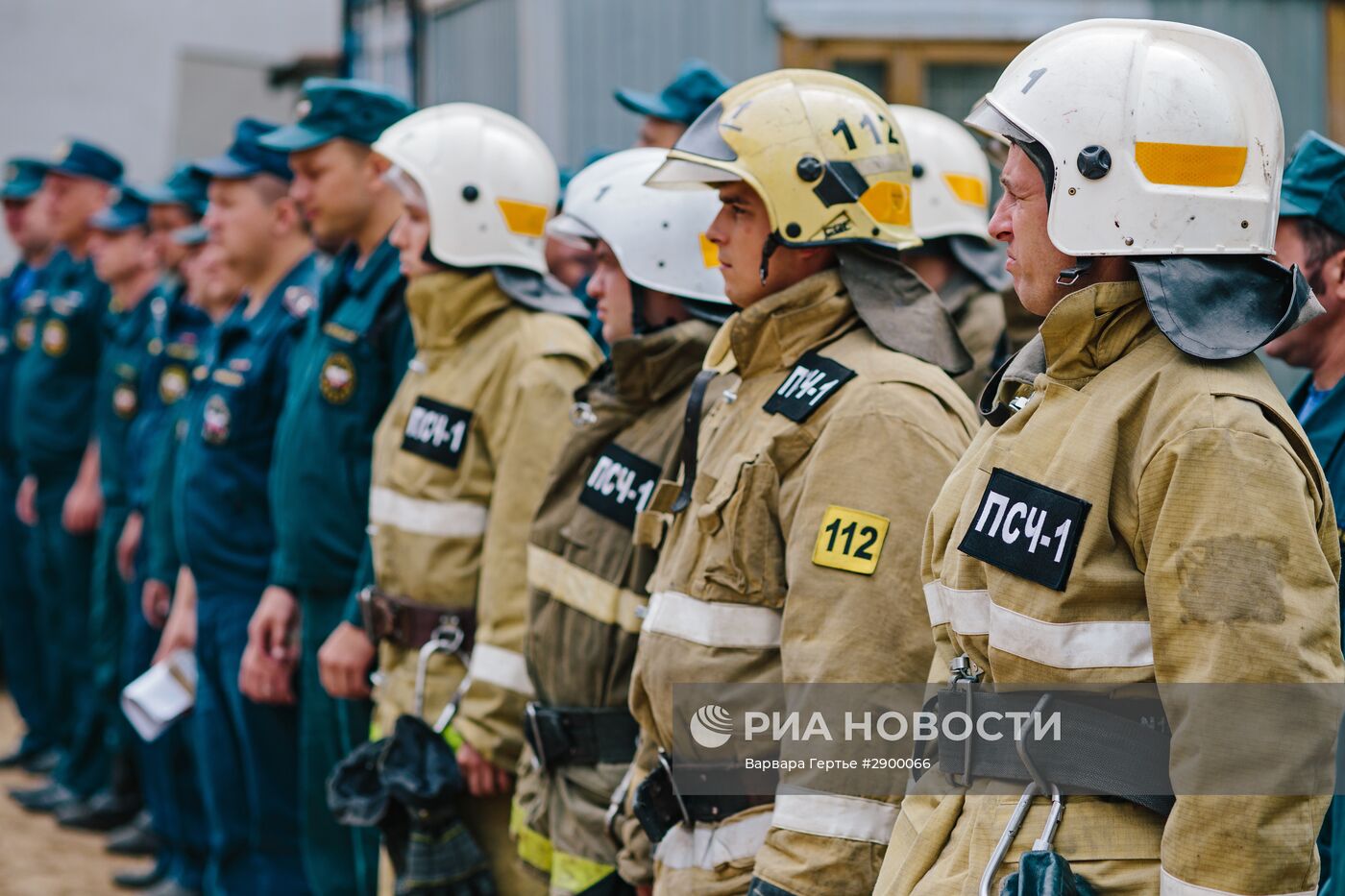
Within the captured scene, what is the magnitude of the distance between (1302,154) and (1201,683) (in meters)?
2.09

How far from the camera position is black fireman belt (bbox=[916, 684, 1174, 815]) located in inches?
88.5

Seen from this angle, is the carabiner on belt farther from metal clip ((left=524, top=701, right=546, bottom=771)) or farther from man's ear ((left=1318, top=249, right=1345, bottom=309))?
man's ear ((left=1318, top=249, right=1345, bottom=309))

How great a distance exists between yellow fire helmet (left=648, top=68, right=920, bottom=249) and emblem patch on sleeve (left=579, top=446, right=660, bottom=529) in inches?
24.9

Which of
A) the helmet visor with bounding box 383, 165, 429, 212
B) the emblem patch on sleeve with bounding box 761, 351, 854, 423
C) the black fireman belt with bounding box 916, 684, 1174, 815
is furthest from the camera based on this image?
the helmet visor with bounding box 383, 165, 429, 212

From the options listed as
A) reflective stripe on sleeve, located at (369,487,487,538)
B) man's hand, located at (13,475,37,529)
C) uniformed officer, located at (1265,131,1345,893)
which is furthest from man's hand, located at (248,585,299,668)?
man's hand, located at (13,475,37,529)

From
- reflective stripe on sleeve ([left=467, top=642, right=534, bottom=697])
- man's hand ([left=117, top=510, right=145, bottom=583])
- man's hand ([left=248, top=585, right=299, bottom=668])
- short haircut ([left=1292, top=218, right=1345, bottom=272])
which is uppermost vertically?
short haircut ([left=1292, top=218, right=1345, bottom=272])

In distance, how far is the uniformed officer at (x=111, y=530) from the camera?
25.4 feet

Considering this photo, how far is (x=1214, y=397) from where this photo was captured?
2.20 meters

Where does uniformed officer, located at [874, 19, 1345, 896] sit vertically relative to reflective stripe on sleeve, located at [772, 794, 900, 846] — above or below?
above

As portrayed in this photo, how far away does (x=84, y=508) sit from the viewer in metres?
8.25

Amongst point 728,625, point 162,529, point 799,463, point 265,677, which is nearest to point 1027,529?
point 799,463

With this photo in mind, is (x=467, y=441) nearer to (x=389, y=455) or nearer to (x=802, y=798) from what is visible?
(x=389, y=455)

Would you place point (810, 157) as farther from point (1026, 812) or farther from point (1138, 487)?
point (1026, 812)

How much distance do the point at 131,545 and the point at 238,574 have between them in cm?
171
